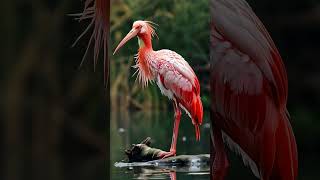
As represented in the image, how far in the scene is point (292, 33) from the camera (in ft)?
16.4

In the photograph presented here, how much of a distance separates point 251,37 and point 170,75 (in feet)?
2.28

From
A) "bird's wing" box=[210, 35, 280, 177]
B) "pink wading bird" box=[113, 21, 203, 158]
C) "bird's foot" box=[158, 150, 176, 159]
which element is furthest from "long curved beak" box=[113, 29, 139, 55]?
"bird's foot" box=[158, 150, 176, 159]

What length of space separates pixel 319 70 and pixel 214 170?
1109 millimetres

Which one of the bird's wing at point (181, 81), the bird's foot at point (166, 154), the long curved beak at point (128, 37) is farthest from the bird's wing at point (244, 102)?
the long curved beak at point (128, 37)

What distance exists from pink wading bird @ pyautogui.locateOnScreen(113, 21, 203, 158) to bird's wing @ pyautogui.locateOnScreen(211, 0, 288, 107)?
16.3 inches

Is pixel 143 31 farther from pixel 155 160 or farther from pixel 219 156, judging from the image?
pixel 219 156

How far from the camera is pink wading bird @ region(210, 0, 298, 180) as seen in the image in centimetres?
506

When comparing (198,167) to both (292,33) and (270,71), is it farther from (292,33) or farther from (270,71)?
(292,33)

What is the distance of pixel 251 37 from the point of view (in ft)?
→ 16.7

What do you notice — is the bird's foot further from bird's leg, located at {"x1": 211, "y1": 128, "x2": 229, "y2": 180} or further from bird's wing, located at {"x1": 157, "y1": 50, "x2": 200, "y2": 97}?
bird's wing, located at {"x1": 157, "y1": 50, "x2": 200, "y2": 97}

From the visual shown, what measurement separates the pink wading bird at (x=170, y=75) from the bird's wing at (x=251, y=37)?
41 cm

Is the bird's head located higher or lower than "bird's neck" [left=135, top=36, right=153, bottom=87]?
higher

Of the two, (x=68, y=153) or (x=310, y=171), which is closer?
(x=310, y=171)

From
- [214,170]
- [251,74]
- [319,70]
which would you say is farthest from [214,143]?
[319,70]
